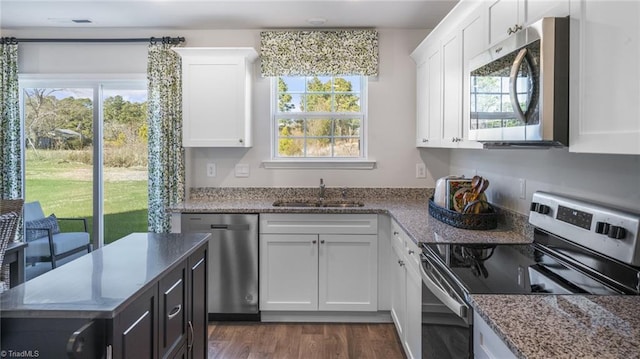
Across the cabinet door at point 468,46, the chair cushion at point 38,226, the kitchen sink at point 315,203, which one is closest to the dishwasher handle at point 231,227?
the kitchen sink at point 315,203

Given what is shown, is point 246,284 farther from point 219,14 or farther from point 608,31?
point 608,31

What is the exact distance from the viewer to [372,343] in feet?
9.67

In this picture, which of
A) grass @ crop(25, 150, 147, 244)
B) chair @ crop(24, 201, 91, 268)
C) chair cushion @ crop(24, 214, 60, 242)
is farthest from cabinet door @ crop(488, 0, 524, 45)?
chair cushion @ crop(24, 214, 60, 242)

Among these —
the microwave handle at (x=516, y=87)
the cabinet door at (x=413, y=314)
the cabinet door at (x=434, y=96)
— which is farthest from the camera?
the cabinet door at (x=434, y=96)

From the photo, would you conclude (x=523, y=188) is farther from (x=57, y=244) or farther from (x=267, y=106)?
(x=57, y=244)

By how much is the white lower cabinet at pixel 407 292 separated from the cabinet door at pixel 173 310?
1.12m

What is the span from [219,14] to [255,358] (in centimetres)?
256

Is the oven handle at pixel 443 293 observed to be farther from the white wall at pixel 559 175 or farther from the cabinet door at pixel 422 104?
the cabinet door at pixel 422 104

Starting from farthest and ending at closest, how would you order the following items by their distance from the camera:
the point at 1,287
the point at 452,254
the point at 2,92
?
the point at 2,92 → the point at 1,287 → the point at 452,254

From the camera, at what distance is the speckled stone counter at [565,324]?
0.94 m

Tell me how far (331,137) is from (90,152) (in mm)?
2267

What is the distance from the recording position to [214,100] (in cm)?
345

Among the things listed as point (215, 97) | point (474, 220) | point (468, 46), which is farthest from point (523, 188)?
point (215, 97)

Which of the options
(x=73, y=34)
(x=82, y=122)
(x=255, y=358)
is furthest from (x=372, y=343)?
(x=73, y=34)
